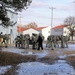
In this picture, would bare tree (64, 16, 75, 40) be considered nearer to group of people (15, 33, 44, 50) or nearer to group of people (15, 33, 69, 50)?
group of people (15, 33, 69, 50)

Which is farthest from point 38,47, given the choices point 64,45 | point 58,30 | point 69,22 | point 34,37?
point 58,30

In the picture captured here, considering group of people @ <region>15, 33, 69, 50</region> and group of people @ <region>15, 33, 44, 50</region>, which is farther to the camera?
group of people @ <region>15, 33, 69, 50</region>

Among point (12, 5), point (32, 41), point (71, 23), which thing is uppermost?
point (71, 23)

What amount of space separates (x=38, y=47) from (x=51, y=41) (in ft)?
10.9

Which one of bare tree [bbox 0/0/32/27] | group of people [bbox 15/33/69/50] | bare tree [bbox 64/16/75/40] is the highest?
bare tree [bbox 64/16/75/40]

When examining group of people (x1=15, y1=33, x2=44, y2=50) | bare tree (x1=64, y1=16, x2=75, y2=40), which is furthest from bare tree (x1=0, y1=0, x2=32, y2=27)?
bare tree (x1=64, y1=16, x2=75, y2=40)

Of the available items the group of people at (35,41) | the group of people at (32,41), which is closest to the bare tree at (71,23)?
the group of people at (35,41)

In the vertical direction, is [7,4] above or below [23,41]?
above

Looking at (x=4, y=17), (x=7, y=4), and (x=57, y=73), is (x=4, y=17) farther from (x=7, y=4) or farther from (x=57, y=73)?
(x=57, y=73)

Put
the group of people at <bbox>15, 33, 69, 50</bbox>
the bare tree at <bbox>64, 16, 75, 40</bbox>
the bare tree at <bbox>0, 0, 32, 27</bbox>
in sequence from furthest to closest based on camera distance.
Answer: the bare tree at <bbox>64, 16, 75, 40</bbox>
the group of people at <bbox>15, 33, 69, 50</bbox>
the bare tree at <bbox>0, 0, 32, 27</bbox>

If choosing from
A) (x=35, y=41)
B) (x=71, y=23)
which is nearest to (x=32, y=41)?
(x=35, y=41)

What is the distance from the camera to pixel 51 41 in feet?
131

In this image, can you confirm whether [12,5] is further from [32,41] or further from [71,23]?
[71,23]

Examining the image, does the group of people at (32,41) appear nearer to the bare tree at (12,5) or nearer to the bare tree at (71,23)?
the bare tree at (12,5)
